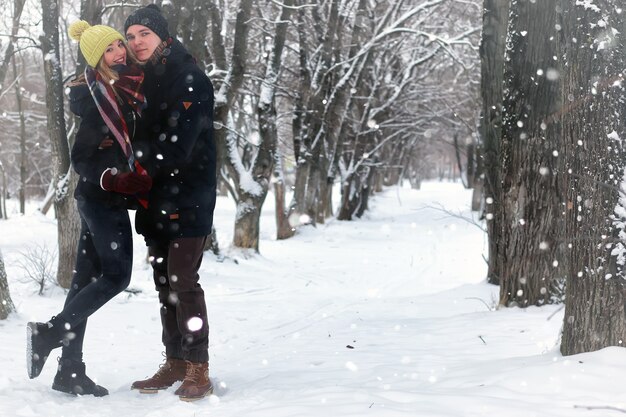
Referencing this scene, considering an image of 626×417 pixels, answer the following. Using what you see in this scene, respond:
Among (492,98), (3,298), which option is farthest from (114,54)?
(492,98)

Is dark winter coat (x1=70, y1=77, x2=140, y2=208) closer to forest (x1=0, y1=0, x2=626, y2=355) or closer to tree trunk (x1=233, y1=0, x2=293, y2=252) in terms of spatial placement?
forest (x1=0, y1=0, x2=626, y2=355)

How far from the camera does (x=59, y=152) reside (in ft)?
25.8

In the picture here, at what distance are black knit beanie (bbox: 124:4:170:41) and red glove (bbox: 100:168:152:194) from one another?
0.84 meters

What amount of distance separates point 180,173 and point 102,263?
2.18 feet

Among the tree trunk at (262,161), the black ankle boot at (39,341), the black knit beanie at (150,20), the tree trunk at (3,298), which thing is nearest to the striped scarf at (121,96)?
the black knit beanie at (150,20)

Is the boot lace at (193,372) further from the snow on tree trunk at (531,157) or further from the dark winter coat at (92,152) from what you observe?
the snow on tree trunk at (531,157)

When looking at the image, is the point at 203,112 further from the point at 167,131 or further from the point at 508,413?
the point at 508,413

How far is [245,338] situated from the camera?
5953 mm

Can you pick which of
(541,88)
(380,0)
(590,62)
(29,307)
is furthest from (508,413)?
(380,0)

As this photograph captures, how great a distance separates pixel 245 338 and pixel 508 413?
3.51 metres

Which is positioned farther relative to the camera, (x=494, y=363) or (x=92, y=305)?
(x=494, y=363)

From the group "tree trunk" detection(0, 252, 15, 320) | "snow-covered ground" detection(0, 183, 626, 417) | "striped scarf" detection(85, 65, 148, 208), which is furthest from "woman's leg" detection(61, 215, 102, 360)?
"tree trunk" detection(0, 252, 15, 320)

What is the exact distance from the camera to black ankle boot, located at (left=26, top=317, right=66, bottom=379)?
3.44 metres

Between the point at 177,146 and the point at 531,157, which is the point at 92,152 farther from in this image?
the point at 531,157
